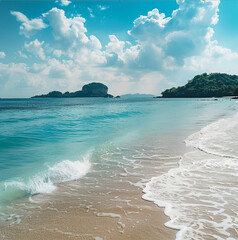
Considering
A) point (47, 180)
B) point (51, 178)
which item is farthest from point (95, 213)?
point (51, 178)

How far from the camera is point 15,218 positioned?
17.7 ft

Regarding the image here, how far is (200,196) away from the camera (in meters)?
6.36

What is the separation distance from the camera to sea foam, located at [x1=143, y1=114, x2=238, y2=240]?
4.73 m

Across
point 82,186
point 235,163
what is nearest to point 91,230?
point 82,186

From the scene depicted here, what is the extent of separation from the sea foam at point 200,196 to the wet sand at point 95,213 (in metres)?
0.36

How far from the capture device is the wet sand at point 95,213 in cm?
462

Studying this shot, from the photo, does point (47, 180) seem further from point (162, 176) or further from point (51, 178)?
point (162, 176)

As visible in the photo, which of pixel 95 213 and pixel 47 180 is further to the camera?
pixel 47 180

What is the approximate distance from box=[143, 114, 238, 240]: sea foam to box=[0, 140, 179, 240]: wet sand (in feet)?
1.20

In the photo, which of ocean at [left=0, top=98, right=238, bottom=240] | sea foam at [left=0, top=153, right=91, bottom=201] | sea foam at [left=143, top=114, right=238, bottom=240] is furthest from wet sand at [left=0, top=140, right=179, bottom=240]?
sea foam at [left=0, top=153, right=91, bottom=201]

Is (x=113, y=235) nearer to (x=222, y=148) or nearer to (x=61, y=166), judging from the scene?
(x=61, y=166)

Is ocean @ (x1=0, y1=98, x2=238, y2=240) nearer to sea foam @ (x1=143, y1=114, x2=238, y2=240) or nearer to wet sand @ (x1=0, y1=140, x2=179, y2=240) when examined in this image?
sea foam @ (x1=143, y1=114, x2=238, y2=240)

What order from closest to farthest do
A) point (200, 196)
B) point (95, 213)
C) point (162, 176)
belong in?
1. point (95, 213)
2. point (200, 196)
3. point (162, 176)

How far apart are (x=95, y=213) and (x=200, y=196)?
3.19m
